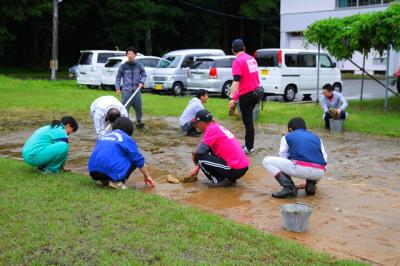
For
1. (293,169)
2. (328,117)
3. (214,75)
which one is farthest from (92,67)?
(293,169)

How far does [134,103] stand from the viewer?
40.0 ft

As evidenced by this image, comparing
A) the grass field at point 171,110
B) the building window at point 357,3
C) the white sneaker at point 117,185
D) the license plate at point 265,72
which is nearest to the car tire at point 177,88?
the grass field at point 171,110

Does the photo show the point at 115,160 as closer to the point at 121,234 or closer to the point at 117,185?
the point at 117,185

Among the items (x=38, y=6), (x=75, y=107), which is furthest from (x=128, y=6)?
(x=75, y=107)

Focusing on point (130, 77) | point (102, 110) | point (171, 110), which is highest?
point (130, 77)

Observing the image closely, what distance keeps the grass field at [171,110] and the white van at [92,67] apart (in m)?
3.11

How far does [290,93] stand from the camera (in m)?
19.6

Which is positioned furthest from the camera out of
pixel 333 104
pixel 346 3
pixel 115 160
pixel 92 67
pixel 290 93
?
pixel 346 3

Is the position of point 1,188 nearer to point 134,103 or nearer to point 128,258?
point 128,258

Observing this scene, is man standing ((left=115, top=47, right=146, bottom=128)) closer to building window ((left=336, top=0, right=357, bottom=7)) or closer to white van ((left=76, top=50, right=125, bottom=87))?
white van ((left=76, top=50, right=125, bottom=87))

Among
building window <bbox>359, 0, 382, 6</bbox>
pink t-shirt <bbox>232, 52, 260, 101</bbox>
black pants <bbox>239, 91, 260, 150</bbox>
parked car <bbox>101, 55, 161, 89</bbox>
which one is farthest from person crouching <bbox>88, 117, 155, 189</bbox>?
building window <bbox>359, 0, 382, 6</bbox>

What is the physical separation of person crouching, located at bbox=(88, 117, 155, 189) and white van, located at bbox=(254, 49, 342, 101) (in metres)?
13.0

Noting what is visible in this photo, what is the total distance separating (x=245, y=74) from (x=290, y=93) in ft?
34.7

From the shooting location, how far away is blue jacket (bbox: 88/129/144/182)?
21.7ft
